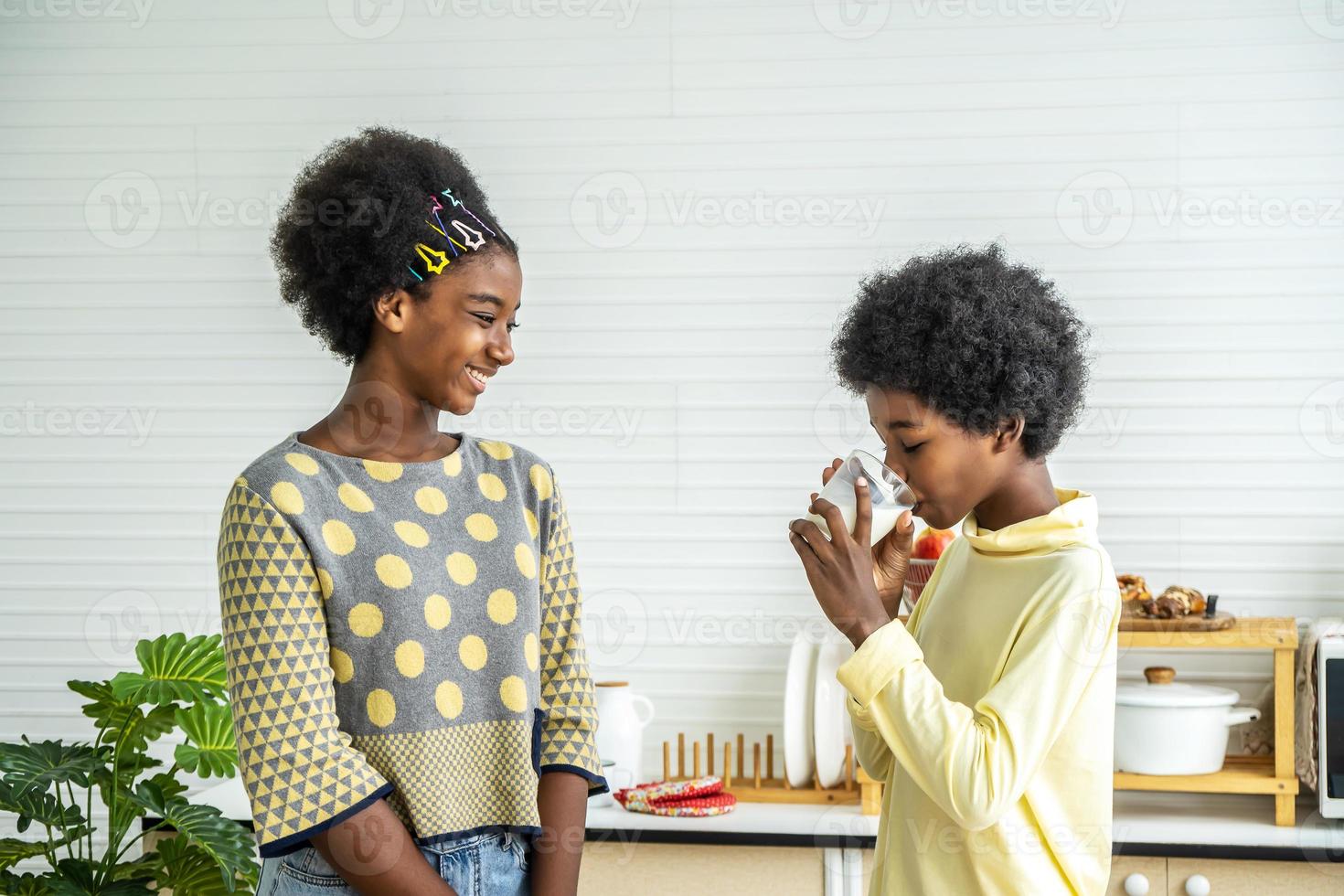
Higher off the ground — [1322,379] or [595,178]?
[595,178]

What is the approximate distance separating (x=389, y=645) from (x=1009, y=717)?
0.60 metres

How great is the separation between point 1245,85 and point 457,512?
2.35 metres

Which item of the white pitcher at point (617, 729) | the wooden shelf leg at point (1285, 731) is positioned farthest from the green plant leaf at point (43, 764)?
the wooden shelf leg at point (1285, 731)

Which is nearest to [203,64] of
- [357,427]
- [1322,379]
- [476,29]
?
[476,29]

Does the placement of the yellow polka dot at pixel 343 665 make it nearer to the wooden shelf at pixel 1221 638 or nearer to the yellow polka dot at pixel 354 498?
the yellow polka dot at pixel 354 498

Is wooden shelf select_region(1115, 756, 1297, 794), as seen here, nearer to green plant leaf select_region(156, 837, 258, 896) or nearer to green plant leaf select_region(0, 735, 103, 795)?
green plant leaf select_region(156, 837, 258, 896)

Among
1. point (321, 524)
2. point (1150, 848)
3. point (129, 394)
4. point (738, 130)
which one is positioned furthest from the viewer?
point (129, 394)

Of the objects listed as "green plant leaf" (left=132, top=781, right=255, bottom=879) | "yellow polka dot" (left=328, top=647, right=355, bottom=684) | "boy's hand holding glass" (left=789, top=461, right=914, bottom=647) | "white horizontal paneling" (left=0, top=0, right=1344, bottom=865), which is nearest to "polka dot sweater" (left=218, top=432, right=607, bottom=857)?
"yellow polka dot" (left=328, top=647, right=355, bottom=684)

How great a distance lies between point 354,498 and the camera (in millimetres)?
1170

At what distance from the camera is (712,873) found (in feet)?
7.74

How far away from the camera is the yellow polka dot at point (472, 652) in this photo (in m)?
1.18

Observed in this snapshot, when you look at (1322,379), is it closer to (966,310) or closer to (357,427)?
(966,310)

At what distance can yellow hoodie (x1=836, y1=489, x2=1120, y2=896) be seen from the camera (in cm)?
A: 118

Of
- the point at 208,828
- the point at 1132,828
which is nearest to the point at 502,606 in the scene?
the point at 208,828
